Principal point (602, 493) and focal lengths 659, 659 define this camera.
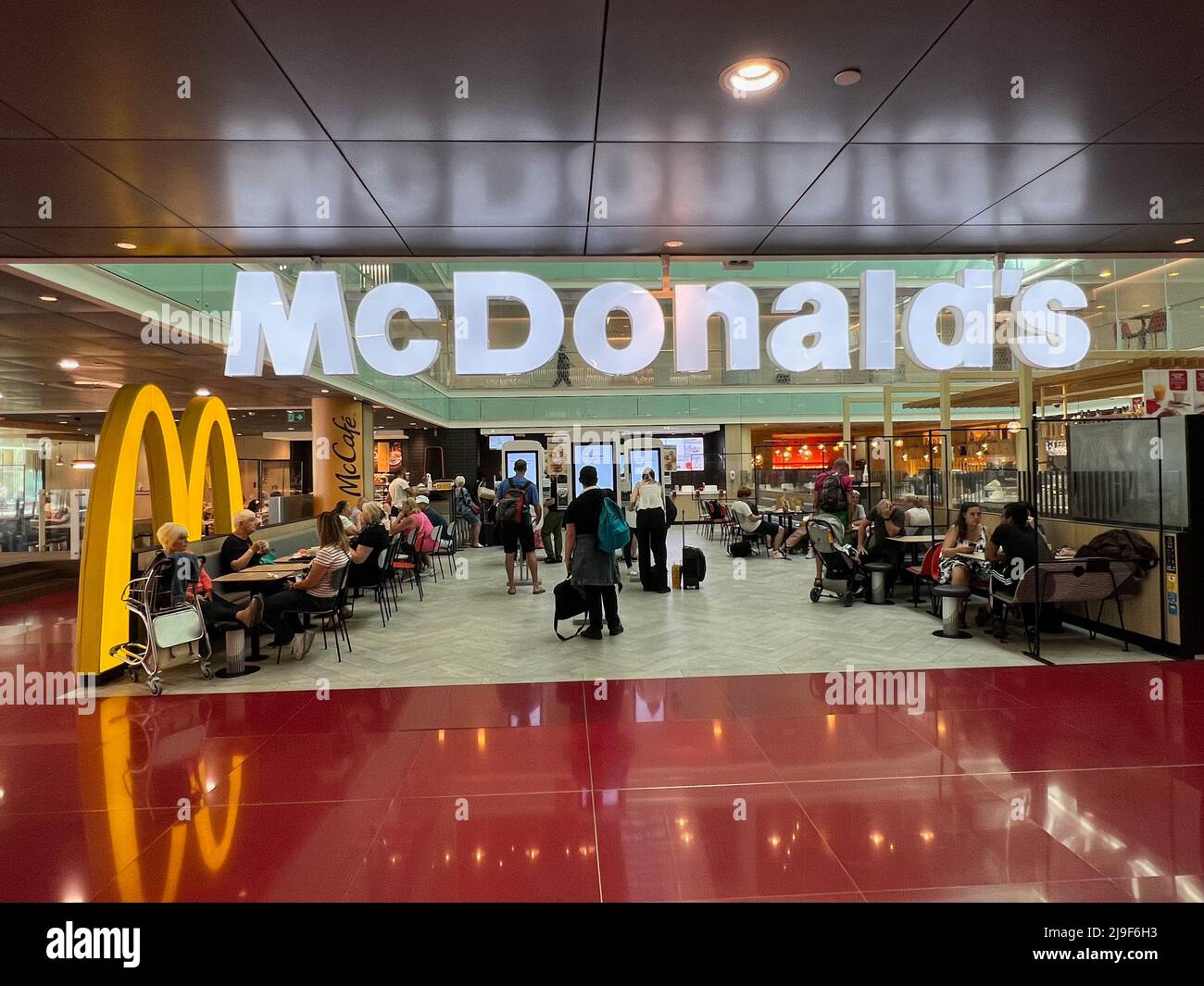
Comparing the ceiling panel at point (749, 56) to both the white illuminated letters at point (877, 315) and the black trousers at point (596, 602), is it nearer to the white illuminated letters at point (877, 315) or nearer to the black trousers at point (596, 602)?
the white illuminated letters at point (877, 315)

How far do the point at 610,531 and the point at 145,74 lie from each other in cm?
462

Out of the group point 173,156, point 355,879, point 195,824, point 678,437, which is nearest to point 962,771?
point 355,879

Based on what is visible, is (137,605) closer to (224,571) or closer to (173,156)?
(224,571)

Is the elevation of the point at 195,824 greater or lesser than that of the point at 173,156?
lesser

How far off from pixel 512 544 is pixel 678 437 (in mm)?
12298

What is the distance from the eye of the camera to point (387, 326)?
395 cm

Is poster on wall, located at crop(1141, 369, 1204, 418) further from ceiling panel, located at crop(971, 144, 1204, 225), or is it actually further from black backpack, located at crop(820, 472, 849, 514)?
black backpack, located at crop(820, 472, 849, 514)

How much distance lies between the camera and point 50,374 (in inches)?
398

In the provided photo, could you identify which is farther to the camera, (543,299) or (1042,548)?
(1042,548)

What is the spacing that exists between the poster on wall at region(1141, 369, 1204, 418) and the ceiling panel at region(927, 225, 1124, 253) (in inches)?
96.5

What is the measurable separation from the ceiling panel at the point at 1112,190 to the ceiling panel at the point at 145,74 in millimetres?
3890

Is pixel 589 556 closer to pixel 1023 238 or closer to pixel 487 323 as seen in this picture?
pixel 487 323

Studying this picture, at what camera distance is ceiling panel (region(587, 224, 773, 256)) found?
14.1ft

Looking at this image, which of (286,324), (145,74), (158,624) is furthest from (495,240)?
(158,624)
